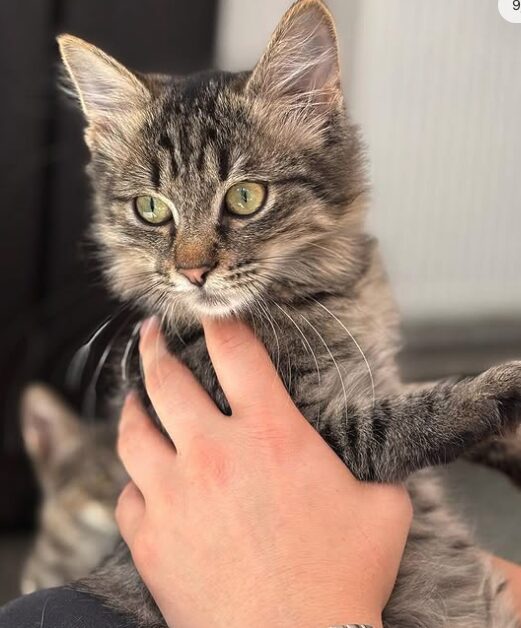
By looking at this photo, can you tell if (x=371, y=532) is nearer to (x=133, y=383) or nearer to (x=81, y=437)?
(x=133, y=383)

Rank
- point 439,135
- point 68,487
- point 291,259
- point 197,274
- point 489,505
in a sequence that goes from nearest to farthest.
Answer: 1. point 197,274
2. point 291,259
3. point 489,505
4. point 68,487
5. point 439,135

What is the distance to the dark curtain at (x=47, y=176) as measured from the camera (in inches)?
96.4

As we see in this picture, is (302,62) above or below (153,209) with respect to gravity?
above

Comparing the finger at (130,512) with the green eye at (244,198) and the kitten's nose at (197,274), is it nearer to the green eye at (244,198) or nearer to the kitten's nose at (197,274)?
the kitten's nose at (197,274)

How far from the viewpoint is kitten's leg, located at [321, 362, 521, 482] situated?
105 cm

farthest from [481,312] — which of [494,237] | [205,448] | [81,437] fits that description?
[205,448]

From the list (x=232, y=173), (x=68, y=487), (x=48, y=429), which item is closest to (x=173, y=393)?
(x=232, y=173)

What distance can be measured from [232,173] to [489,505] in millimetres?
932

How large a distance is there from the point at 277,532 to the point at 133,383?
0.48 metres

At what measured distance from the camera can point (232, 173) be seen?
1147mm

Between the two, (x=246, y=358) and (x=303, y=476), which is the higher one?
(x=246, y=358)

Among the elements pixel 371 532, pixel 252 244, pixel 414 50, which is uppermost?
pixel 414 50

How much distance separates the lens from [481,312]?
2604 mm

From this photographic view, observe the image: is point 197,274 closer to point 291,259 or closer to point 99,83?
point 291,259
